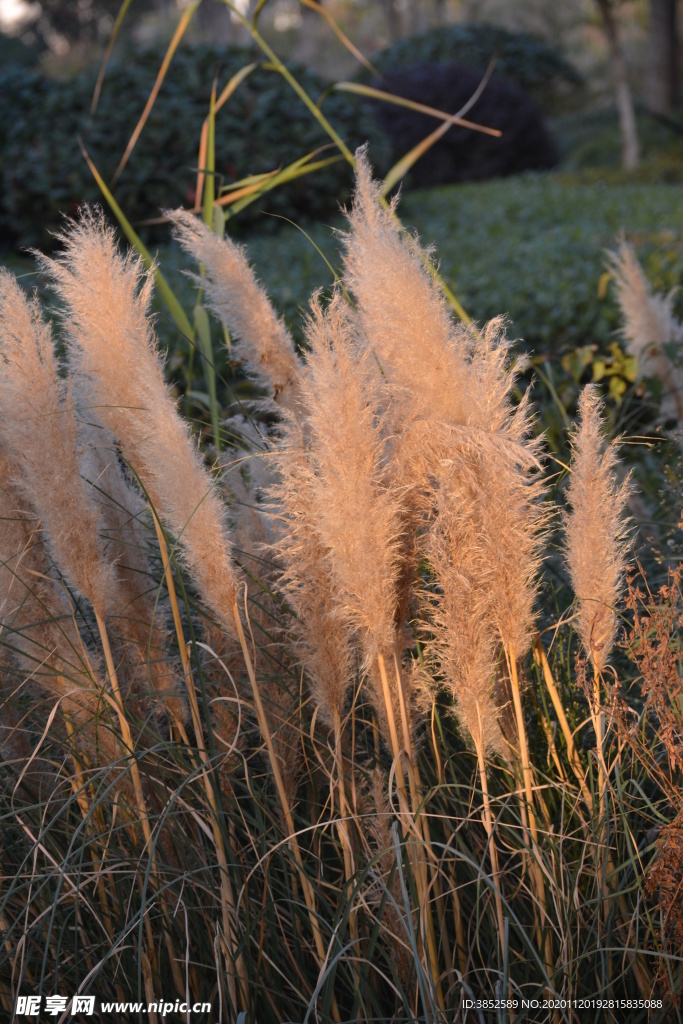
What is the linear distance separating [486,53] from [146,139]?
16107mm

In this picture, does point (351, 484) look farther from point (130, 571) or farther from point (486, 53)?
point (486, 53)

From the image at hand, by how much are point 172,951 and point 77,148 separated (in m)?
7.46

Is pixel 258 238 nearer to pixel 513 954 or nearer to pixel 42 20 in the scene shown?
pixel 513 954

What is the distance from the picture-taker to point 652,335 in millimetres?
3293

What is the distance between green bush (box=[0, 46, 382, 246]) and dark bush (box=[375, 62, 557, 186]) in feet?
20.8

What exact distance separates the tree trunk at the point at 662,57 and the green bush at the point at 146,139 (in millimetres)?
12894

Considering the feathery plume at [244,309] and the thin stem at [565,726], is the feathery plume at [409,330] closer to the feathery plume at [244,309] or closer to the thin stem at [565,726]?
the feathery plume at [244,309]

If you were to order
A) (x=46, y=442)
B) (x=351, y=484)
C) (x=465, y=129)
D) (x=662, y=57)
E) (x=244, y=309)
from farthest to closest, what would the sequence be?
(x=662, y=57) < (x=465, y=129) < (x=244, y=309) < (x=46, y=442) < (x=351, y=484)

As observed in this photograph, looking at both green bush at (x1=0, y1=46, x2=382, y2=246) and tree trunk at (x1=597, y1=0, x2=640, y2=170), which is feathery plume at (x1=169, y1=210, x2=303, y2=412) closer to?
green bush at (x1=0, y1=46, x2=382, y2=246)

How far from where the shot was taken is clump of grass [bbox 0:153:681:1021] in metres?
1.44

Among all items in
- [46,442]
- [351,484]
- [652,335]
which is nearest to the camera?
[351,484]

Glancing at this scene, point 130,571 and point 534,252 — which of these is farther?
point 534,252

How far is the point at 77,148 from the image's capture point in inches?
304

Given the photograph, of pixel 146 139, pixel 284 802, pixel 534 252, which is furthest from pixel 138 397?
pixel 146 139
